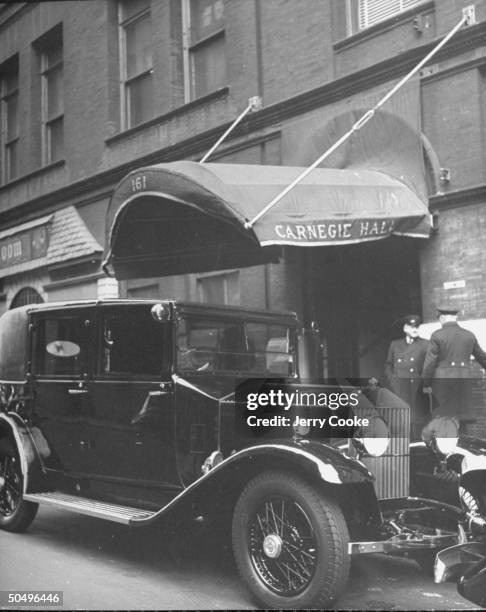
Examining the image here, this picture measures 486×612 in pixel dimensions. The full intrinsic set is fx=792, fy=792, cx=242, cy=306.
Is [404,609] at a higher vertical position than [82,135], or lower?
lower

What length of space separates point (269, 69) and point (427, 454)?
713 cm

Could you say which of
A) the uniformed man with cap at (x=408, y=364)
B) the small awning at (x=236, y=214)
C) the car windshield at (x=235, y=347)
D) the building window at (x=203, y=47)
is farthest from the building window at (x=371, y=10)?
the car windshield at (x=235, y=347)

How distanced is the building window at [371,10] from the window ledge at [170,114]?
2306 mm

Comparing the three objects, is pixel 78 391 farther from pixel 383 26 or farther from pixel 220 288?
pixel 383 26

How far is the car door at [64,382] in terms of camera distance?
18.8ft

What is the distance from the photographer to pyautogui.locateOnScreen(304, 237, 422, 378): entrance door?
830 cm

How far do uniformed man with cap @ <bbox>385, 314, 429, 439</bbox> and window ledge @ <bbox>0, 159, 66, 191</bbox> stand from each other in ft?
30.5

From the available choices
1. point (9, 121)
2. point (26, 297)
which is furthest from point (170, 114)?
point (9, 121)

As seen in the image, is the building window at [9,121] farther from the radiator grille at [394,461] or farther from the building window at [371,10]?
the radiator grille at [394,461]

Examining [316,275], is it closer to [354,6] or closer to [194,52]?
[354,6]

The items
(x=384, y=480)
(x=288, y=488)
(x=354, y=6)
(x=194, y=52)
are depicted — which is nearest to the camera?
(x=288, y=488)

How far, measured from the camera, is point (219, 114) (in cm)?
1146

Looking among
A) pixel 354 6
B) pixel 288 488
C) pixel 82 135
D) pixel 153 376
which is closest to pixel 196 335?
pixel 153 376

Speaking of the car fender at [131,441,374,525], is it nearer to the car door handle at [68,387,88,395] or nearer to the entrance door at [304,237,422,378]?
the car door handle at [68,387,88,395]
